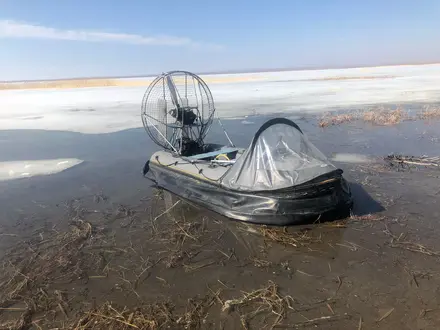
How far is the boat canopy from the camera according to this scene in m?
4.69

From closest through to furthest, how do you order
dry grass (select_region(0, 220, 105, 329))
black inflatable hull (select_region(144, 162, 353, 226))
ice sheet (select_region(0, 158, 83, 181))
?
dry grass (select_region(0, 220, 105, 329))
black inflatable hull (select_region(144, 162, 353, 226))
ice sheet (select_region(0, 158, 83, 181))

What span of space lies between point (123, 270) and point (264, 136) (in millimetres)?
2770

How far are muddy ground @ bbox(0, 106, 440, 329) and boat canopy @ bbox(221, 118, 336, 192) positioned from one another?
681mm

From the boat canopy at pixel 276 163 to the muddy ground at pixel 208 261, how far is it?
26.8 inches

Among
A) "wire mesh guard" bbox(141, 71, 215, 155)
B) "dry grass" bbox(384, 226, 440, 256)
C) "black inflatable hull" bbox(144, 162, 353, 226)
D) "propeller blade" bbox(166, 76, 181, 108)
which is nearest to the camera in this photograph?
"dry grass" bbox(384, 226, 440, 256)

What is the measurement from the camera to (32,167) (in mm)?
8539

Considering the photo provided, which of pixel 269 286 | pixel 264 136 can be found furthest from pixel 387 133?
pixel 269 286

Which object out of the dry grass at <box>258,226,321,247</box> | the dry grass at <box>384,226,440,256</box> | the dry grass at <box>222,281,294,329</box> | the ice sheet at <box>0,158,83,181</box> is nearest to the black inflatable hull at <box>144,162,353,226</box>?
the dry grass at <box>258,226,321,247</box>

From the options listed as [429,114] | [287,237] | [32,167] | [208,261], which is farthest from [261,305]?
[429,114]

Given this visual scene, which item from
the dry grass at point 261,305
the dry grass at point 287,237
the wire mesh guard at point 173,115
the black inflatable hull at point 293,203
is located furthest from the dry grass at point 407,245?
the wire mesh guard at point 173,115

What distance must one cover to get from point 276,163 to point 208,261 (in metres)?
1.74

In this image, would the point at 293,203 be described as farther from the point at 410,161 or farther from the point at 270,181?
the point at 410,161

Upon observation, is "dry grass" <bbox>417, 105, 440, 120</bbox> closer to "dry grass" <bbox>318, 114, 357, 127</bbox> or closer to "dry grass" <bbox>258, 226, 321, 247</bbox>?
"dry grass" <bbox>318, 114, 357, 127</bbox>

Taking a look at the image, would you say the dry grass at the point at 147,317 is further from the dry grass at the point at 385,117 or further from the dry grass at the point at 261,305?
the dry grass at the point at 385,117
